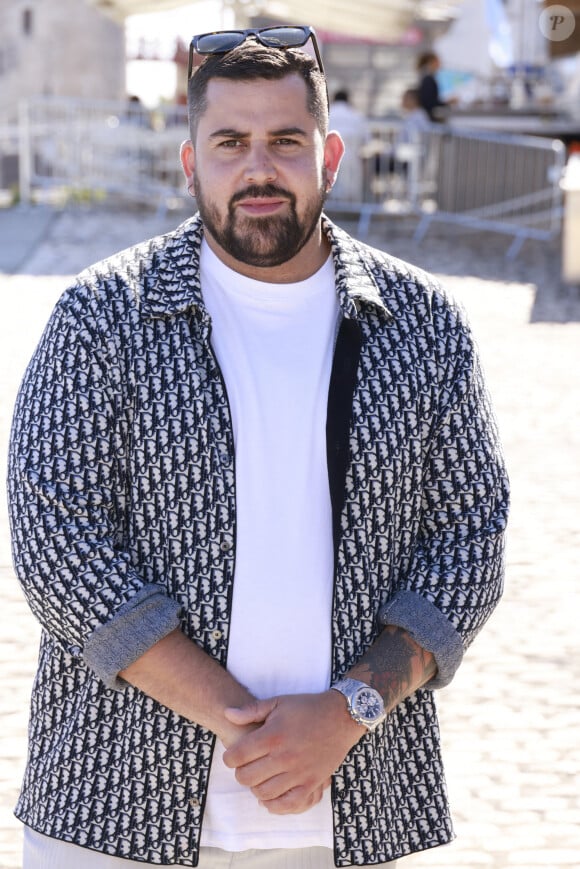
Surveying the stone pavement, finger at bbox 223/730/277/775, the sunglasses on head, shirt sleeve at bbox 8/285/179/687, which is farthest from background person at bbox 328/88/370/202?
finger at bbox 223/730/277/775

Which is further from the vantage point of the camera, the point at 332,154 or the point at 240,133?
the point at 332,154

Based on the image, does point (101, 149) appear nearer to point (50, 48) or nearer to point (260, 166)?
point (260, 166)

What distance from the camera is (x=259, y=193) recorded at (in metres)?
2.34

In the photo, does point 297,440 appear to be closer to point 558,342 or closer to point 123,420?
point 123,420

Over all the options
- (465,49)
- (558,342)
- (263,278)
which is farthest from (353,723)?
(465,49)

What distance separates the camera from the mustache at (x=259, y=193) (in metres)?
2.33

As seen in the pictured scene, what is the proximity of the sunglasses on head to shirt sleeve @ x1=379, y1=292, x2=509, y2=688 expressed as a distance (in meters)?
0.56

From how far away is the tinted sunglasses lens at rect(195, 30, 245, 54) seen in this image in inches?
92.5

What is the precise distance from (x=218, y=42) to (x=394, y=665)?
3.70ft

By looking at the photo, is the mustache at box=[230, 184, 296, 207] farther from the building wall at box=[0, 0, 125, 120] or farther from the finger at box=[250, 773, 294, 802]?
the building wall at box=[0, 0, 125, 120]

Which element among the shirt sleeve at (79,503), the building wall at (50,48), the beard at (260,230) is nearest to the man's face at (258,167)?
→ the beard at (260,230)

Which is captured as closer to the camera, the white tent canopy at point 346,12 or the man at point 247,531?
the man at point 247,531

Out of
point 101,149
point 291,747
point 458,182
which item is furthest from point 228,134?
point 101,149

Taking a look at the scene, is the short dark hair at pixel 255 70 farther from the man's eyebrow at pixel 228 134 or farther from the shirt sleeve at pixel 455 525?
the shirt sleeve at pixel 455 525
